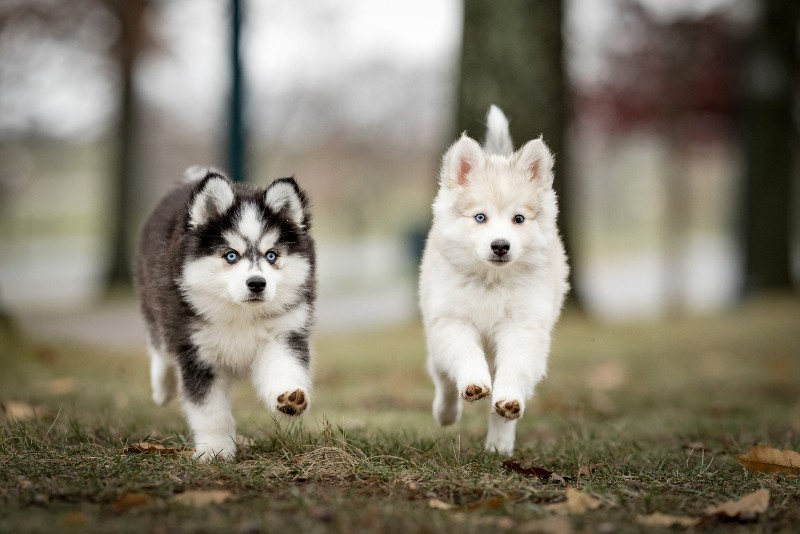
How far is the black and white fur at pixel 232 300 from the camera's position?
4684mm

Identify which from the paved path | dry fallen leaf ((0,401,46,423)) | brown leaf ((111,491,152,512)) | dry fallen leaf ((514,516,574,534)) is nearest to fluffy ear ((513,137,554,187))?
dry fallen leaf ((514,516,574,534))

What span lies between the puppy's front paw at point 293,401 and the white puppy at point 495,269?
806 millimetres

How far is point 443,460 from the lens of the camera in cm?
443

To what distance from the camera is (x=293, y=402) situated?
450 cm

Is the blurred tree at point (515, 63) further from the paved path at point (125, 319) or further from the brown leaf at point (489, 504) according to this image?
the brown leaf at point (489, 504)

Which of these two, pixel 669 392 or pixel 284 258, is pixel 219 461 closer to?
Result: pixel 284 258

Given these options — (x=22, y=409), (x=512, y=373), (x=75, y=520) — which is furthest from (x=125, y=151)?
(x=75, y=520)

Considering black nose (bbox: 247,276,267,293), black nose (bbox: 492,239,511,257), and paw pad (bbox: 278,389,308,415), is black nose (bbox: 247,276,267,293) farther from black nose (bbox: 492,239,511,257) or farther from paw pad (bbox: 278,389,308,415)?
black nose (bbox: 492,239,511,257)

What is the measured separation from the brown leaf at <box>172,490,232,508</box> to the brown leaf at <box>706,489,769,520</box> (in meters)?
1.95

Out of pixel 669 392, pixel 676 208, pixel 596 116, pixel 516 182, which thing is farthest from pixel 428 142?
pixel 516 182

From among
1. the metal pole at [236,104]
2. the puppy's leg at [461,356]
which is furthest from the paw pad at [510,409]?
the metal pole at [236,104]

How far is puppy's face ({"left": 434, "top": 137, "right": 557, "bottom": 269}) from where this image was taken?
15.7ft

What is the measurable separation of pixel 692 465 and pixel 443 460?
4.57 feet

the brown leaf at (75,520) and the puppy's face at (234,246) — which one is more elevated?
the puppy's face at (234,246)
